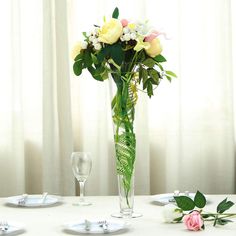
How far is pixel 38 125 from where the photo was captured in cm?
296

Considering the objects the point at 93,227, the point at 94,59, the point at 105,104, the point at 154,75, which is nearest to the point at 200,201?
the point at 93,227

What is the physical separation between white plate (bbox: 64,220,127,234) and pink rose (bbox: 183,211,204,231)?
16 centimetres

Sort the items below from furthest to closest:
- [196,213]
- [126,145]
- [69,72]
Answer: [69,72] → [126,145] → [196,213]

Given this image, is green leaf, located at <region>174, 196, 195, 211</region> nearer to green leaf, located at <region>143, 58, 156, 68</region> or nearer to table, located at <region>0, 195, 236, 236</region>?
table, located at <region>0, 195, 236, 236</region>

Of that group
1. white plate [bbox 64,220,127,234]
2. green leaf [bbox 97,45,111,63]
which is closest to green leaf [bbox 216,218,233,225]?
white plate [bbox 64,220,127,234]

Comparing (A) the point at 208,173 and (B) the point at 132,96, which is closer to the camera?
(B) the point at 132,96

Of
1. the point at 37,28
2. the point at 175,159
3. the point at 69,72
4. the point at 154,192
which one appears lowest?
the point at 154,192

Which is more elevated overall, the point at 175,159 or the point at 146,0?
the point at 146,0

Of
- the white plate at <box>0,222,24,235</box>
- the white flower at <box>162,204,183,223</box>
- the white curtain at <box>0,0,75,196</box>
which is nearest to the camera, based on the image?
the white plate at <box>0,222,24,235</box>

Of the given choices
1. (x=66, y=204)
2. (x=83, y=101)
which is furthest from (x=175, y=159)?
(x=66, y=204)

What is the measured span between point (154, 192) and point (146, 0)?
1.06 m

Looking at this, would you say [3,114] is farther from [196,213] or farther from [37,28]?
[196,213]

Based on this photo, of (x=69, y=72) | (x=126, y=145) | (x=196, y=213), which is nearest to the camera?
(x=196, y=213)

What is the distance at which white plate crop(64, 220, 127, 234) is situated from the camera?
135cm
